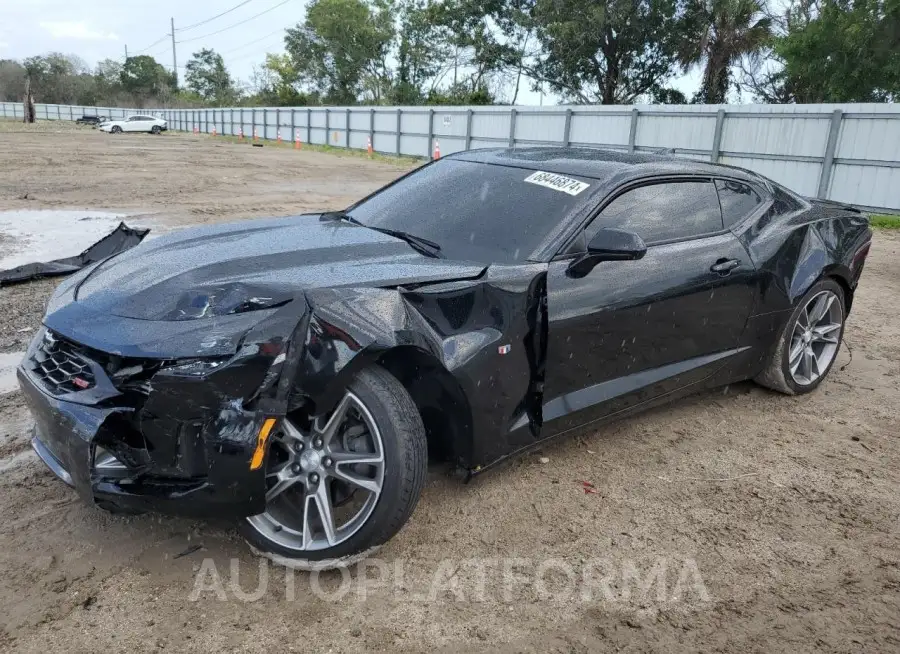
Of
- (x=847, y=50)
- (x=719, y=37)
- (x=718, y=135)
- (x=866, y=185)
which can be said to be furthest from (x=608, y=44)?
(x=866, y=185)

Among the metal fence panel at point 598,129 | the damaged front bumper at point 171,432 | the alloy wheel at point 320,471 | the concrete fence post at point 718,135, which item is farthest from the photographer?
the metal fence panel at point 598,129

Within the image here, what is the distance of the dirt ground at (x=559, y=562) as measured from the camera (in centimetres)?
251

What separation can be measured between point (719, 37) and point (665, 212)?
34.3m

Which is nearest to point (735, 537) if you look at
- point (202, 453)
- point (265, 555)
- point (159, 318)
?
point (265, 555)

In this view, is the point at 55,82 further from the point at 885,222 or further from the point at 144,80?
the point at 885,222

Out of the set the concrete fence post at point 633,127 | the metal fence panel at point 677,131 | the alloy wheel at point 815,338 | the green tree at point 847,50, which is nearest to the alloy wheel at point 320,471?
the alloy wheel at point 815,338

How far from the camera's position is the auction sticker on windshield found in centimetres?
364

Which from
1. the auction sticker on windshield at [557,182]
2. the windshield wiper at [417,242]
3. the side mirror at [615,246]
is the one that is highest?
the auction sticker on windshield at [557,182]

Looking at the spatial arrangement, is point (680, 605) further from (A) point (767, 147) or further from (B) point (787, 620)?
(A) point (767, 147)

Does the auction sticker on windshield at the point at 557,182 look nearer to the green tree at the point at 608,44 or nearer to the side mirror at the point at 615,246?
the side mirror at the point at 615,246

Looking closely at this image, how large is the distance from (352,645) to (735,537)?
5.71 feet

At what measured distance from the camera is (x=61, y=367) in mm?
2742

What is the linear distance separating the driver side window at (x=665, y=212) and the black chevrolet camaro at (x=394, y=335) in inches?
0.5

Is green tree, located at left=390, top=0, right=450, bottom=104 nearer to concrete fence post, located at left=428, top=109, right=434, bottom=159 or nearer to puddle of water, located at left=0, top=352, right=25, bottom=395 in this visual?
concrete fence post, located at left=428, top=109, right=434, bottom=159
